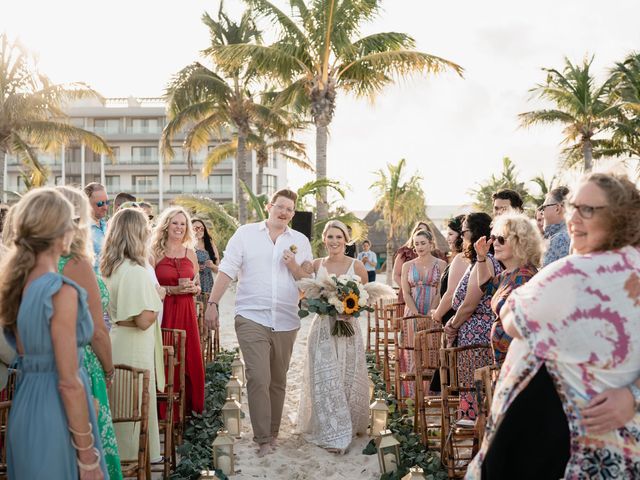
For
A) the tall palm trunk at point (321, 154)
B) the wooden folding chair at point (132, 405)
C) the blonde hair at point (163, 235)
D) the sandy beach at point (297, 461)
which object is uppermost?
the tall palm trunk at point (321, 154)

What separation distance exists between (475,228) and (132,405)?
317cm

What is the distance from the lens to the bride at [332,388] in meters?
6.65

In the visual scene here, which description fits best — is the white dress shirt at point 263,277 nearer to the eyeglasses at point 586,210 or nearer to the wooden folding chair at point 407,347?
the wooden folding chair at point 407,347

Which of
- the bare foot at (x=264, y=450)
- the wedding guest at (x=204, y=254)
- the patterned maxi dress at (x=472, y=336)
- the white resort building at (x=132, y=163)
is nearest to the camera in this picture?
the patterned maxi dress at (x=472, y=336)

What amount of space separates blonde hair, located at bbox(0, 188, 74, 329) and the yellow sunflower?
12.9 feet

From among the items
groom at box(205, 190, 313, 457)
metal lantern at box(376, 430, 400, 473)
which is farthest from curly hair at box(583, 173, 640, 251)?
groom at box(205, 190, 313, 457)

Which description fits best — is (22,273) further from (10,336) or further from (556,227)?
(556,227)

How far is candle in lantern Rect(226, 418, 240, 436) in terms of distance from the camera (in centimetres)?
663

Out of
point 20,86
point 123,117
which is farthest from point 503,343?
point 123,117

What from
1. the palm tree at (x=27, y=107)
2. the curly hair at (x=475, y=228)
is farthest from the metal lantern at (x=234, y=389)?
the palm tree at (x=27, y=107)

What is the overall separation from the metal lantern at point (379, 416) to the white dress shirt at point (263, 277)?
1104mm

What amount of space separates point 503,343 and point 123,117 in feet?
207

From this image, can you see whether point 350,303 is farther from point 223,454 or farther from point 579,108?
point 579,108

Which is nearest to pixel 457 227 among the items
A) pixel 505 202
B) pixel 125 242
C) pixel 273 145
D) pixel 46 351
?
pixel 505 202
